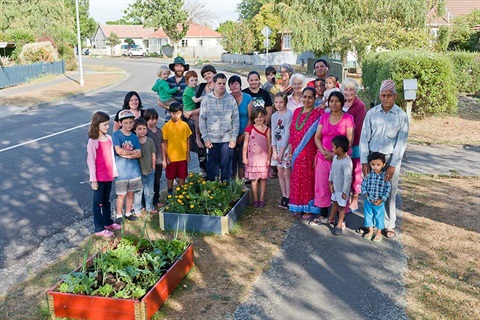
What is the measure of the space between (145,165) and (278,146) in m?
1.90

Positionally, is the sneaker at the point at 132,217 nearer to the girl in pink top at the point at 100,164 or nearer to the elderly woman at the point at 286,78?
the girl in pink top at the point at 100,164

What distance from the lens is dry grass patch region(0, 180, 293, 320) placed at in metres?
4.56

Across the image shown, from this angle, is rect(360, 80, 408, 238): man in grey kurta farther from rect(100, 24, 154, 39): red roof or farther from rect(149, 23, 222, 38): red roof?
rect(100, 24, 154, 39): red roof

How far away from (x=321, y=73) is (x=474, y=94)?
17.9 m

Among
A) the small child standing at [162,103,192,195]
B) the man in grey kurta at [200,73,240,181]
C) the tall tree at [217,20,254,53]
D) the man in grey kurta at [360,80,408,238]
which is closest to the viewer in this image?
the man in grey kurta at [360,80,408,238]

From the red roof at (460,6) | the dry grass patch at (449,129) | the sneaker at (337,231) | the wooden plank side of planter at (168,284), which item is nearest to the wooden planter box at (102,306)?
the wooden plank side of planter at (168,284)

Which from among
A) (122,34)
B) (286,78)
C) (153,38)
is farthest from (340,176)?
(122,34)

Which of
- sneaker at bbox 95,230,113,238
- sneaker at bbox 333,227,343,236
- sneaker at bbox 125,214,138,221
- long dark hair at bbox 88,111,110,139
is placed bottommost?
sneaker at bbox 333,227,343,236

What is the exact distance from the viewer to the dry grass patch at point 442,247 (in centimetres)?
464

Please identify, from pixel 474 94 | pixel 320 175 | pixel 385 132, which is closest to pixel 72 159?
pixel 320 175

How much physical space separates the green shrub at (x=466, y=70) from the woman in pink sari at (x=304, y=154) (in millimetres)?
18090

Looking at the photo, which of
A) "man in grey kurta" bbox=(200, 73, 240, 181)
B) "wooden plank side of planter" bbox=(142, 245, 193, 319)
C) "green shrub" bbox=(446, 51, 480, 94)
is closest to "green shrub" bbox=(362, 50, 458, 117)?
"green shrub" bbox=(446, 51, 480, 94)

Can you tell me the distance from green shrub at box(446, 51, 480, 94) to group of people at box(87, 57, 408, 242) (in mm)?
17174

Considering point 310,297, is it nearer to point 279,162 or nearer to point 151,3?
point 279,162
